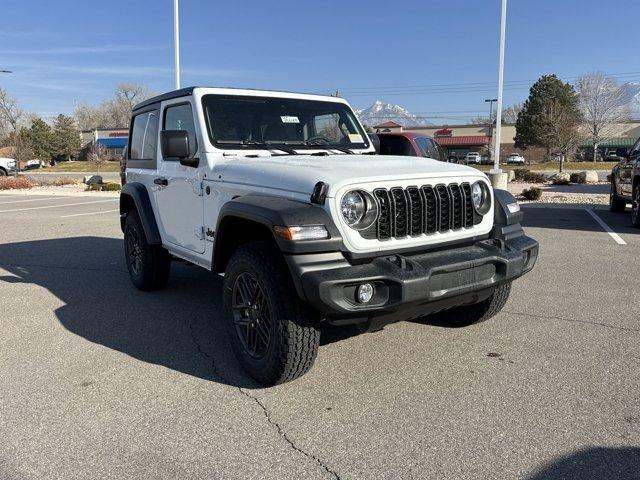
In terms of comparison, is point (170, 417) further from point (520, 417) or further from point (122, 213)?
point (122, 213)

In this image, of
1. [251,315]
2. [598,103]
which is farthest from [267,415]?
[598,103]

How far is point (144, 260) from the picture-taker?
5.63 meters

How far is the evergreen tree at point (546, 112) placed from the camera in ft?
146

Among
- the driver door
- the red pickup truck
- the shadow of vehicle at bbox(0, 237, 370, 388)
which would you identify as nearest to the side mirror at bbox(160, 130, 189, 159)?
the driver door

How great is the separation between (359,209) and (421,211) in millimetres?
442

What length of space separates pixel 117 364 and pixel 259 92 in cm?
254

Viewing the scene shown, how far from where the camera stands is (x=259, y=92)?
482cm

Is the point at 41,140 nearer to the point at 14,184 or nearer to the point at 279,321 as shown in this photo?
Answer: the point at 14,184

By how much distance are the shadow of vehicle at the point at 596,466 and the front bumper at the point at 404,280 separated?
1.03m

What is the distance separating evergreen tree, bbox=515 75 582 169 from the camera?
146 ft

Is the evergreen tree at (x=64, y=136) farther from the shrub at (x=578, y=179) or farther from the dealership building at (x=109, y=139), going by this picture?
the shrub at (x=578, y=179)

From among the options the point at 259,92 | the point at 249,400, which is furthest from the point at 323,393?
the point at 259,92

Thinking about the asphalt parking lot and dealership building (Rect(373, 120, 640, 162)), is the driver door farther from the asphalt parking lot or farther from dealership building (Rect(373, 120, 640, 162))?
dealership building (Rect(373, 120, 640, 162))

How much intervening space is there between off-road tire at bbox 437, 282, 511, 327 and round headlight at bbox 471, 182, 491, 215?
71 cm
